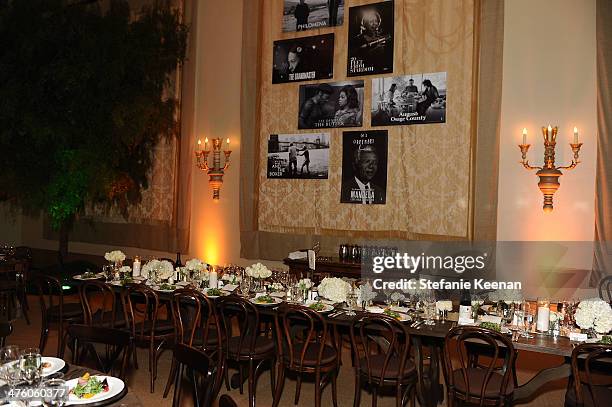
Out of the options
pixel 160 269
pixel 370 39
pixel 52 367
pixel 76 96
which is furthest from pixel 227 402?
pixel 76 96

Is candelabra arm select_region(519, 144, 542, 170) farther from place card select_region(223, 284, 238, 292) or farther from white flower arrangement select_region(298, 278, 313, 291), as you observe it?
place card select_region(223, 284, 238, 292)

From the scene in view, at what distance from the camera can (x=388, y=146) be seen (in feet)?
25.6

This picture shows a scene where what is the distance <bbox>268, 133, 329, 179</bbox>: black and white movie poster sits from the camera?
327 inches

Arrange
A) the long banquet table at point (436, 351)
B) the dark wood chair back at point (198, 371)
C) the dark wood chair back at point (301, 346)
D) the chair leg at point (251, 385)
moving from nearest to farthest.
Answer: the dark wood chair back at point (198, 371), the long banquet table at point (436, 351), the dark wood chair back at point (301, 346), the chair leg at point (251, 385)

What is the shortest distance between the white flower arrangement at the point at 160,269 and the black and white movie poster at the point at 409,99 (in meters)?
3.56

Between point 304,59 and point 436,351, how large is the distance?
5373 mm

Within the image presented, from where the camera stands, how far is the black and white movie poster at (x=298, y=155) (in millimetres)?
8305

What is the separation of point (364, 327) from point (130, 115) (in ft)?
20.9

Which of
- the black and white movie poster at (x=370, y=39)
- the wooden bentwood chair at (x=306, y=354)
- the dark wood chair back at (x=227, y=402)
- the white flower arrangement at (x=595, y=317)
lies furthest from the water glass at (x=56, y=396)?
the black and white movie poster at (x=370, y=39)

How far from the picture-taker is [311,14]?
845 cm

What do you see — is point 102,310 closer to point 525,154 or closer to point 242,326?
point 242,326

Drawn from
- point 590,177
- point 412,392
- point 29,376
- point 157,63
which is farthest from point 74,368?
point 157,63

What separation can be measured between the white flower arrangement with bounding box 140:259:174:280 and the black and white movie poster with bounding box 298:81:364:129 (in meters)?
3.29

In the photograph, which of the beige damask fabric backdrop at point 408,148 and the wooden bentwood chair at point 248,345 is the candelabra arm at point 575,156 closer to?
the beige damask fabric backdrop at point 408,148
